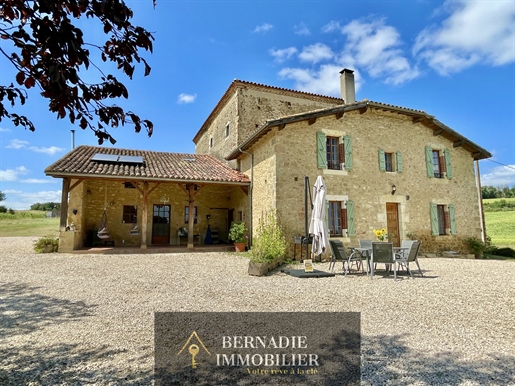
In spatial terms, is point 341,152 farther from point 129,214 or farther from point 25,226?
point 25,226

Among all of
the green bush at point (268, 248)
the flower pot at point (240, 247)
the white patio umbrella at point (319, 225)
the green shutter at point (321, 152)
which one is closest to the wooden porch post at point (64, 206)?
the flower pot at point (240, 247)

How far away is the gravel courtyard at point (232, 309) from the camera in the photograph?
8.41 ft

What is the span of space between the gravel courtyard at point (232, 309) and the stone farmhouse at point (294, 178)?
3384 mm

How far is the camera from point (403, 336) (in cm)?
328

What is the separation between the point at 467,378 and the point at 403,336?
0.86 meters

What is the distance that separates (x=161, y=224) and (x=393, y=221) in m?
9.54

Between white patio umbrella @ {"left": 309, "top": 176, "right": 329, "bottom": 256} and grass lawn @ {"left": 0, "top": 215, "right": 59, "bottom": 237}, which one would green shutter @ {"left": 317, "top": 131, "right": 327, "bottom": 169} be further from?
grass lawn @ {"left": 0, "top": 215, "right": 59, "bottom": 237}

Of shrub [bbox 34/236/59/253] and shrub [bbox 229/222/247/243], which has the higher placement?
shrub [bbox 229/222/247/243]

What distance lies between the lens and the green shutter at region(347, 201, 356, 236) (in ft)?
34.0

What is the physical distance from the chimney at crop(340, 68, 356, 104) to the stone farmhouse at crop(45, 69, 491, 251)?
0.05 meters

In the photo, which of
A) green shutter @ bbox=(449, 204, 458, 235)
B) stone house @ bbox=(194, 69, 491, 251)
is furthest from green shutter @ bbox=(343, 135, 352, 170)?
green shutter @ bbox=(449, 204, 458, 235)

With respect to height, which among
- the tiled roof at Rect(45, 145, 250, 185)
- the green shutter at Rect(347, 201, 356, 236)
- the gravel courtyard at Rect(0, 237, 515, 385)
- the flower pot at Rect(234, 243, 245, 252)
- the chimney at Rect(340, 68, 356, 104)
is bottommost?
the gravel courtyard at Rect(0, 237, 515, 385)

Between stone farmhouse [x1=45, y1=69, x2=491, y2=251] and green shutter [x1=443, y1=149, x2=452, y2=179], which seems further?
green shutter [x1=443, y1=149, x2=452, y2=179]

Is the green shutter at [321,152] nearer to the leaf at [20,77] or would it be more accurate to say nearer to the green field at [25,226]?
the leaf at [20,77]
